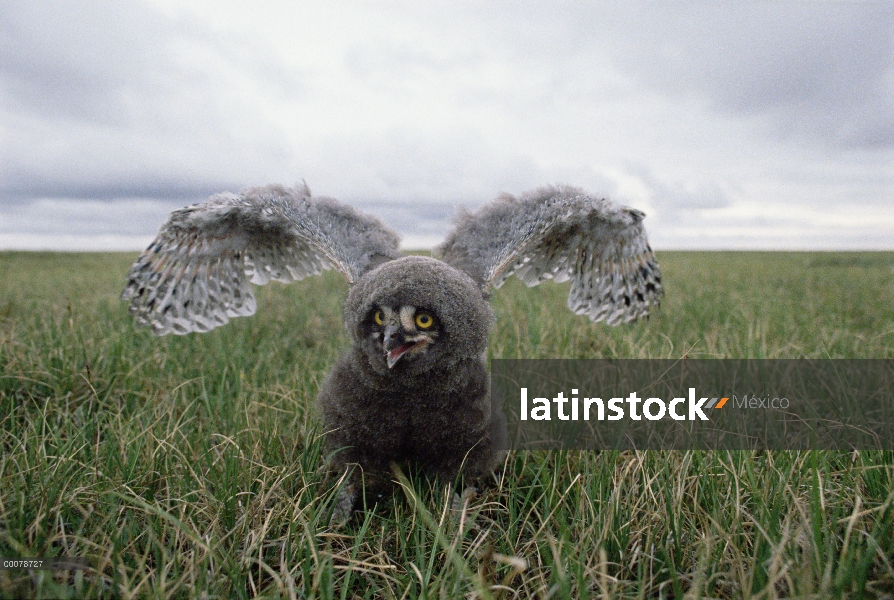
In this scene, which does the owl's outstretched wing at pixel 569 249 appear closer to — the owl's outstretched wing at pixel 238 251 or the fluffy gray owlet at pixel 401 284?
the fluffy gray owlet at pixel 401 284

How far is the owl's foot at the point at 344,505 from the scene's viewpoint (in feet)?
8.45

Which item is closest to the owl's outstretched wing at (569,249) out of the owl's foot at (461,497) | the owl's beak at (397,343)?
the owl's beak at (397,343)

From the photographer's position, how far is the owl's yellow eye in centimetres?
235

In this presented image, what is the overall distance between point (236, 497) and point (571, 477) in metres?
1.67

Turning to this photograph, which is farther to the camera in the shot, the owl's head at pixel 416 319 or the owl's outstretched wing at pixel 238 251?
the owl's outstretched wing at pixel 238 251

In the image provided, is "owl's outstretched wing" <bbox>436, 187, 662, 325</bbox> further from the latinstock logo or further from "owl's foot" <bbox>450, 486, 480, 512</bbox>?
"owl's foot" <bbox>450, 486, 480, 512</bbox>

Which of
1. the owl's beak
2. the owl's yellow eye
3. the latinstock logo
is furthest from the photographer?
the latinstock logo

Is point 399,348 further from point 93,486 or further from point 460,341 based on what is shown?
point 93,486

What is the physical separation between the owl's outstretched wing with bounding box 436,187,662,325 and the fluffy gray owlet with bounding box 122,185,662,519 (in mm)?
10

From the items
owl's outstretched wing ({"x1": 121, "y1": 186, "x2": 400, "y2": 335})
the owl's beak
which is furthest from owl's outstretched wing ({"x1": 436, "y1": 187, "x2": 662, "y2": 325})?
the owl's beak

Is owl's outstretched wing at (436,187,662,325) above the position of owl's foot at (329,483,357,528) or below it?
above

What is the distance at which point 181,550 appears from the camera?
212cm

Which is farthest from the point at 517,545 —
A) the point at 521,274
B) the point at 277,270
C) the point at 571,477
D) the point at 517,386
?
the point at 277,270

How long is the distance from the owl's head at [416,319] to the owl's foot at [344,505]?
2.36 ft
